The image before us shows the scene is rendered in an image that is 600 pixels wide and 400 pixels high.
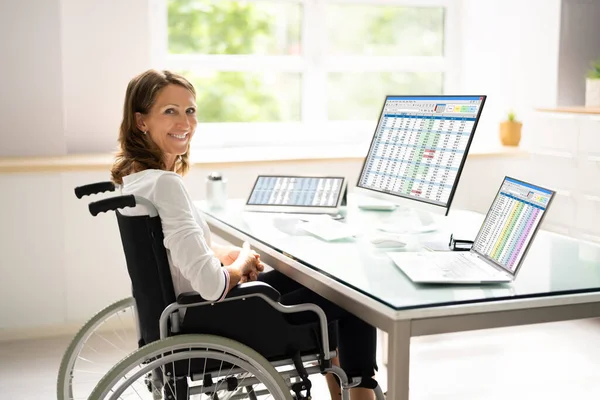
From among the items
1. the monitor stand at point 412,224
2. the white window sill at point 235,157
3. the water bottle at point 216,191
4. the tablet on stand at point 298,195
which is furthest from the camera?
the white window sill at point 235,157

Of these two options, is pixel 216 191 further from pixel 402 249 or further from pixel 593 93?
pixel 593 93

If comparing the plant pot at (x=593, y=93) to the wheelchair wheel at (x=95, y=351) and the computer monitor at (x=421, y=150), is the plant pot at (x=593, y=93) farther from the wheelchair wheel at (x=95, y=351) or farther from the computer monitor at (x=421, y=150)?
the wheelchair wheel at (x=95, y=351)

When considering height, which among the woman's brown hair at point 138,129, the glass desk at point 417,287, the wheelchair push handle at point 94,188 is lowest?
the glass desk at point 417,287

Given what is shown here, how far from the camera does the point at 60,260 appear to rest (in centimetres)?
403

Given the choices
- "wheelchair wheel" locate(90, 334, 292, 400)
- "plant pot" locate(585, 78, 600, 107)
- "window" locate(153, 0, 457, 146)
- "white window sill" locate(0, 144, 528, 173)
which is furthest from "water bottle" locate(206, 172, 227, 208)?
"plant pot" locate(585, 78, 600, 107)

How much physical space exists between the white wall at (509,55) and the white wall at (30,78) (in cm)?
267

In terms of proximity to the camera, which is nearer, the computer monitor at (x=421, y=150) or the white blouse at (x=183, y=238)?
the white blouse at (x=183, y=238)

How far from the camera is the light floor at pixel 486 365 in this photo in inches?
128

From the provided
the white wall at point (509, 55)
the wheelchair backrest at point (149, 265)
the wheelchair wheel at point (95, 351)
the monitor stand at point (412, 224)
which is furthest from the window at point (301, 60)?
the wheelchair backrest at point (149, 265)

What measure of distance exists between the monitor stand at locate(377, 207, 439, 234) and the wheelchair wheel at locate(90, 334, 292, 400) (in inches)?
30.5

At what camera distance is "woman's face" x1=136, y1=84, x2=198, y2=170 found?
2.33m

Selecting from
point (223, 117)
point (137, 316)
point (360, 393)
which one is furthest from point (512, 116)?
point (137, 316)

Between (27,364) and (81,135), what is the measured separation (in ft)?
4.60

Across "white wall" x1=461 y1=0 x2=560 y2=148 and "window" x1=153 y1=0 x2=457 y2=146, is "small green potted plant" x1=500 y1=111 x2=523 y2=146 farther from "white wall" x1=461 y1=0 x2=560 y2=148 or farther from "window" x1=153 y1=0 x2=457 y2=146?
"window" x1=153 y1=0 x2=457 y2=146
